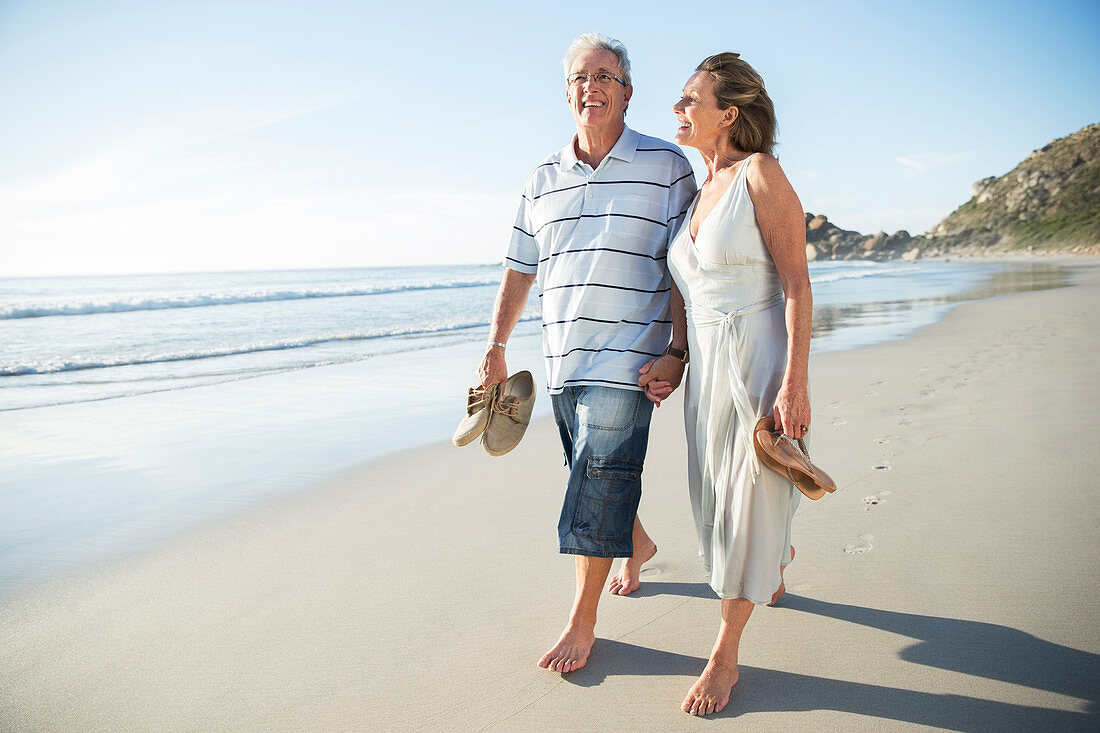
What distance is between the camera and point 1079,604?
2525 mm

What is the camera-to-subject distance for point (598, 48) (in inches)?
100

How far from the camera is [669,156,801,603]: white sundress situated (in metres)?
2.17

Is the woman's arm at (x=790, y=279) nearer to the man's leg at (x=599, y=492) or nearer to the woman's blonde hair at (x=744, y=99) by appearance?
the woman's blonde hair at (x=744, y=99)

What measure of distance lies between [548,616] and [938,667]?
1280 mm

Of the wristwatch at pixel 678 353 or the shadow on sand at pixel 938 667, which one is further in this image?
the wristwatch at pixel 678 353

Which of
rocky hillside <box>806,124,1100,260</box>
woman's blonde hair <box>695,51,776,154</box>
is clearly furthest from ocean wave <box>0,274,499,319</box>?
rocky hillside <box>806,124,1100,260</box>

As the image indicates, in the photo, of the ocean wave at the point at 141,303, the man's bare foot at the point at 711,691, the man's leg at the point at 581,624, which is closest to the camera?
the man's bare foot at the point at 711,691

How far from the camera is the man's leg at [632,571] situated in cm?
288

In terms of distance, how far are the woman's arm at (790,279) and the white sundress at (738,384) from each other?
0.05 metres

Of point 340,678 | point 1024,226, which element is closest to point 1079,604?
point 340,678

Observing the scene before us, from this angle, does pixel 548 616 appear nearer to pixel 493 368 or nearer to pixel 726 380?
pixel 493 368

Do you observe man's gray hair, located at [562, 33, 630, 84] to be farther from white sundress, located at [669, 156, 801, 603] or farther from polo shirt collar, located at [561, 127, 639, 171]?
white sundress, located at [669, 156, 801, 603]

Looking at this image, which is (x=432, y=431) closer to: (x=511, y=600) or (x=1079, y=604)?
(x=511, y=600)

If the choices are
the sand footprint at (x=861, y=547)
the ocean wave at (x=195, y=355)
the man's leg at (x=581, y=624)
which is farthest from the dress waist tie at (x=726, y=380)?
the ocean wave at (x=195, y=355)
